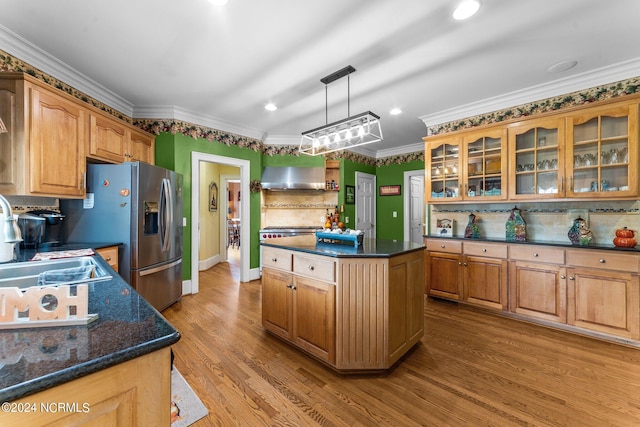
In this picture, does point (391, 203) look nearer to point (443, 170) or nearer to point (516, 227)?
point (443, 170)

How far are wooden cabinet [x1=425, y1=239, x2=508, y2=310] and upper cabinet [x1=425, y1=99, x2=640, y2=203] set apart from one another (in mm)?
636

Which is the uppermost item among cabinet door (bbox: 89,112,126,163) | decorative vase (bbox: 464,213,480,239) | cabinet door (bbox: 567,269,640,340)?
cabinet door (bbox: 89,112,126,163)

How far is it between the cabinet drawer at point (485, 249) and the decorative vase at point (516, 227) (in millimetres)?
169

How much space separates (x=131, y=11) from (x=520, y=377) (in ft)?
12.8

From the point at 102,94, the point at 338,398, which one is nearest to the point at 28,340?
the point at 338,398

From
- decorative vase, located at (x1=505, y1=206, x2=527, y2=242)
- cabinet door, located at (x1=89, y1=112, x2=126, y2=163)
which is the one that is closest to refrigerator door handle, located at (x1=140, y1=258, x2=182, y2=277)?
cabinet door, located at (x1=89, y1=112, x2=126, y2=163)

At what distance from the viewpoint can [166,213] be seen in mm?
3213

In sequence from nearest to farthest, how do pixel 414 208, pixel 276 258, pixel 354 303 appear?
pixel 354 303
pixel 276 258
pixel 414 208

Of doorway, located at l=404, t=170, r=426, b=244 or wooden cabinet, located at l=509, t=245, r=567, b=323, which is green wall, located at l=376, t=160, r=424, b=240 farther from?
wooden cabinet, located at l=509, t=245, r=567, b=323

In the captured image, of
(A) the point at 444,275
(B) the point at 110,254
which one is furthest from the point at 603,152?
(B) the point at 110,254

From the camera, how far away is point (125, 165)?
2781 mm

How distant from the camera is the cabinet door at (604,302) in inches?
96.3

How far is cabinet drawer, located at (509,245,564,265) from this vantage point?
2.79 m

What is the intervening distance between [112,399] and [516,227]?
3.88 metres
